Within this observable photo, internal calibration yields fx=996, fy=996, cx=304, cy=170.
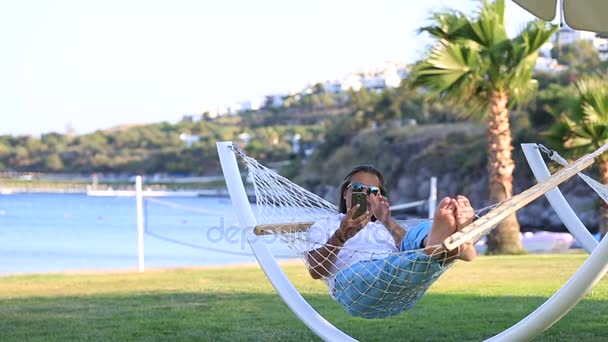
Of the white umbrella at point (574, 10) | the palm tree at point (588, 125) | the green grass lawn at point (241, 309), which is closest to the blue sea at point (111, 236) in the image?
the green grass lawn at point (241, 309)

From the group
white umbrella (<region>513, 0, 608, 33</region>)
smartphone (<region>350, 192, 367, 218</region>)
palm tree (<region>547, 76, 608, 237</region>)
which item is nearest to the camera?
smartphone (<region>350, 192, 367, 218</region>)

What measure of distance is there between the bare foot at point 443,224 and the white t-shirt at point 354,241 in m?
0.39

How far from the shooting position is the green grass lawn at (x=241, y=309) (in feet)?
15.1

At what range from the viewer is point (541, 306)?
282cm

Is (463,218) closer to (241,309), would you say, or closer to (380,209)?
(380,209)

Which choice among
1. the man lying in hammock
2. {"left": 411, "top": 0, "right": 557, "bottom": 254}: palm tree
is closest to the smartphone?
the man lying in hammock

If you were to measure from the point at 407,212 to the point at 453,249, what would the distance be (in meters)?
38.0

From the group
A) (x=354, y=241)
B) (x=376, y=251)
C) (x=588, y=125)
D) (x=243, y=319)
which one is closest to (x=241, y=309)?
(x=243, y=319)

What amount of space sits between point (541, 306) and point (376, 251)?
2.70 feet

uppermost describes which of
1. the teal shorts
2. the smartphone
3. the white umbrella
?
the white umbrella

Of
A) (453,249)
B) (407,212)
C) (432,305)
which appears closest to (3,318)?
(432,305)

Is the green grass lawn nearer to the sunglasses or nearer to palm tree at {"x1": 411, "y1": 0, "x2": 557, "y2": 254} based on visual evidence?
the sunglasses

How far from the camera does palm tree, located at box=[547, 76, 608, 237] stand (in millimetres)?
10898

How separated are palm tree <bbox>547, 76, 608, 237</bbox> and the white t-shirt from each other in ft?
24.8
